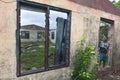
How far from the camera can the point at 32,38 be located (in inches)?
253

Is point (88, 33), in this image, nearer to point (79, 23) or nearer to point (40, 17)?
point (79, 23)

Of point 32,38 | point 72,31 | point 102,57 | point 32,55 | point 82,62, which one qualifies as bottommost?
point 102,57

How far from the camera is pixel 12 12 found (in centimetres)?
555

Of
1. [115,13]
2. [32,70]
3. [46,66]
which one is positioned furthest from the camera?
[115,13]

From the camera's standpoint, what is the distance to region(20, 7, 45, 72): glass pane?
237 inches

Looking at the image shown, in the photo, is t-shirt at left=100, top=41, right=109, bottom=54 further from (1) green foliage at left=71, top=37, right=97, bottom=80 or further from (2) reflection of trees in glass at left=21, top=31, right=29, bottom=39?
(2) reflection of trees in glass at left=21, top=31, right=29, bottom=39

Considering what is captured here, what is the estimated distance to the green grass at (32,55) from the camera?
605 centimetres

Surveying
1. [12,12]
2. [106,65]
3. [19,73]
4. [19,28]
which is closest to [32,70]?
[19,73]

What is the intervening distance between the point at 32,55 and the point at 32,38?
434 mm

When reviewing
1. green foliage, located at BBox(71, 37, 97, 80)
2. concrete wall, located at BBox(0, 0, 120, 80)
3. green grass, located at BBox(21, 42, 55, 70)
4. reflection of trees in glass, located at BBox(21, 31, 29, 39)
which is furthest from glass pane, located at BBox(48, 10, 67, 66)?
reflection of trees in glass, located at BBox(21, 31, 29, 39)

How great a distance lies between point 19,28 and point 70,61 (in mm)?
2555

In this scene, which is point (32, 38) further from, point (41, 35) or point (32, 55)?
point (32, 55)

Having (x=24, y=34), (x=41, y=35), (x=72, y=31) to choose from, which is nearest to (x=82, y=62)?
(x=72, y=31)

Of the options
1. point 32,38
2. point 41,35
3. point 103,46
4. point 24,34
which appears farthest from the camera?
point 103,46
